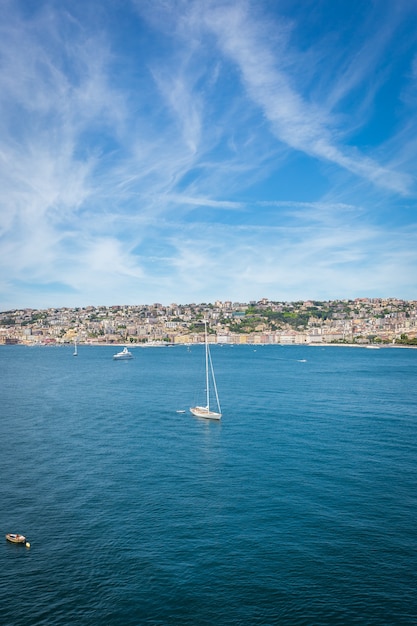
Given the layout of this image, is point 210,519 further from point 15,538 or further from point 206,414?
point 206,414

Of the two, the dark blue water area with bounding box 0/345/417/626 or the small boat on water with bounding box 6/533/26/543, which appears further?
the small boat on water with bounding box 6/533/26/543

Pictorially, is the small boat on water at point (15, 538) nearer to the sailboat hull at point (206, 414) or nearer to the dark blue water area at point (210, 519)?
the dark blue water area at point (210, 519)

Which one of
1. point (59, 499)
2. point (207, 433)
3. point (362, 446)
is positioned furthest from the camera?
point (207, 433)

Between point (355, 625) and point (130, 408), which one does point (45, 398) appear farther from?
point (355, 625)

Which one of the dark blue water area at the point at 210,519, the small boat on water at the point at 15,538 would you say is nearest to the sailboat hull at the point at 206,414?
the dark blue water area at the point at 210,519

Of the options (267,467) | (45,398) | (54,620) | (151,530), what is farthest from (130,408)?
(54,620)

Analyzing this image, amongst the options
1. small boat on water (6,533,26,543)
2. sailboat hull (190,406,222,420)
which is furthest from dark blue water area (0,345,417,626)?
sailboat hull (190,406,222,420)

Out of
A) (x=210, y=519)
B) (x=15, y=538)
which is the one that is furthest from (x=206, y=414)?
(x=15, y=538)

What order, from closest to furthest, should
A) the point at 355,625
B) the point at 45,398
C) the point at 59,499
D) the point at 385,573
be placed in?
the point at 355,625, the point at 385,573, the point at 59,499, the point at 45,398

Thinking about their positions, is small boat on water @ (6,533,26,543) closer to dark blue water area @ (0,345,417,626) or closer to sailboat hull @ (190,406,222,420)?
dark blue water area @ (0,345,417,626)
